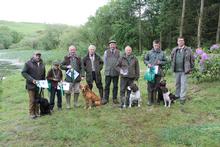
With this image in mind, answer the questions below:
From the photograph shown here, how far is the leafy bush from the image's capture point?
13234 millimetres

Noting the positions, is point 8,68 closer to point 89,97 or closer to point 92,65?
point 92,65

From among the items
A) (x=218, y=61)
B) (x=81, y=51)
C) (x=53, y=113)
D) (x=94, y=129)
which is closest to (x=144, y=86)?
(x=218, y=61)

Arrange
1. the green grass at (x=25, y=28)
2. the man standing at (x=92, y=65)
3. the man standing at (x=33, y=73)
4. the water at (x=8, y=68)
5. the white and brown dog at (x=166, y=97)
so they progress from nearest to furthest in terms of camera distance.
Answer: the man standing at (x=33, y=73)
the white and brown dog at (x=166, y=97)
the man standing at (x=92, y=65)
the water at (x=8, y=68)
the green grass at (x=25, y=28)

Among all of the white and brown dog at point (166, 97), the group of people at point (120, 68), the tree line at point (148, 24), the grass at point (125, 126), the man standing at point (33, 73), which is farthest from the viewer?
the tree line at point (148, 24)

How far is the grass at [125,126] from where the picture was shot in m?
7.83

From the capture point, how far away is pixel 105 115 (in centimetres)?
1017

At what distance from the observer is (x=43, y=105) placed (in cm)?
1047

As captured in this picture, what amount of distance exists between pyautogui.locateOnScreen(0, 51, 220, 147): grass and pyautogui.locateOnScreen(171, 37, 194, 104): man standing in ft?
1.91

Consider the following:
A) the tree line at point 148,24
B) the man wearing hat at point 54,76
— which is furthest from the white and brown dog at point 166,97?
the tree line at point 148,24

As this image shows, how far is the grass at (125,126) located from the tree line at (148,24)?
19.0 m

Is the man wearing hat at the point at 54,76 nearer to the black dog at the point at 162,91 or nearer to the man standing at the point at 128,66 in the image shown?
the man standing at the point at 128,66

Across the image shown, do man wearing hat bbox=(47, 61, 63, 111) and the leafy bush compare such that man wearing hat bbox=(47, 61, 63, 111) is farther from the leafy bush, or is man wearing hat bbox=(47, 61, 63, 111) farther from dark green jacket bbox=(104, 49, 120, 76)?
the leafy bush

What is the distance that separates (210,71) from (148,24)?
1160 inches

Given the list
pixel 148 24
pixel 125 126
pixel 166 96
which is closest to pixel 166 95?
pixel 166 96
